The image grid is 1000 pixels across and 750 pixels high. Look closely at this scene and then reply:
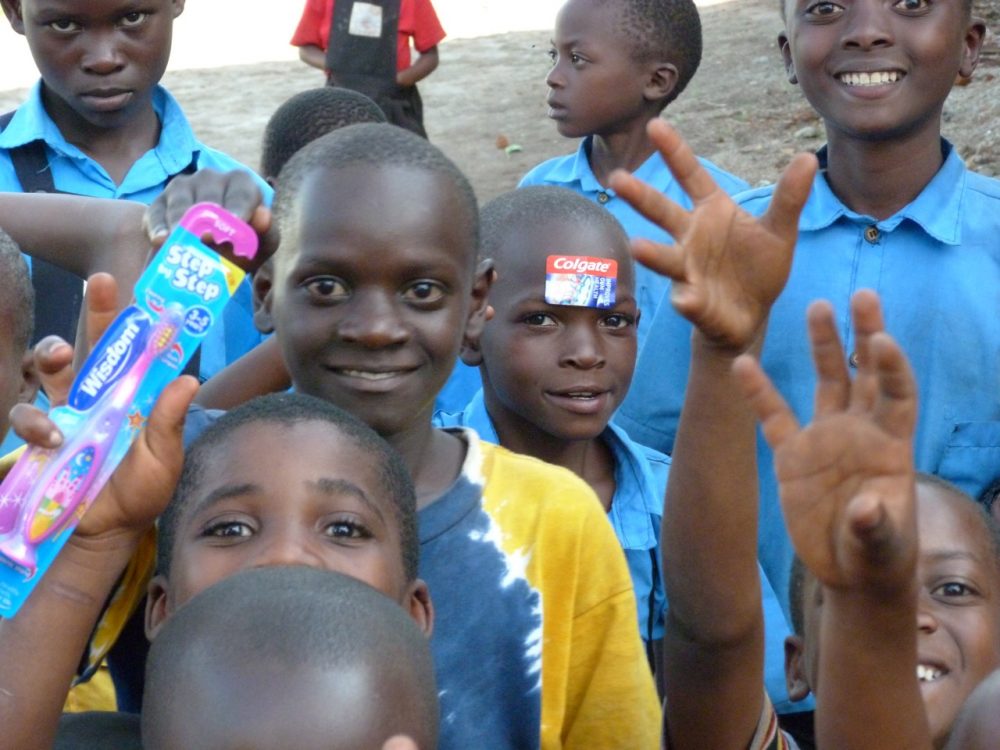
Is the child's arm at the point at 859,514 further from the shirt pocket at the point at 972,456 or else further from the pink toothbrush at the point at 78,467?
the shirt pocket at the point at 972,456

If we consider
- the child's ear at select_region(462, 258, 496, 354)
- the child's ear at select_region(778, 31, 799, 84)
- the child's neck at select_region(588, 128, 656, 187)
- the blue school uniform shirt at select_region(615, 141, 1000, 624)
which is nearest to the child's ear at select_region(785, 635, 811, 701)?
the blue school uniform shirt at select_region(615, 141, 1000, 624)

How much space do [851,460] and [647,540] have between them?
1432mm

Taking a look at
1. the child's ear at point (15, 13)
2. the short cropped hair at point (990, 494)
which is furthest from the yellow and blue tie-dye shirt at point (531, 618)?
the child's ear at point (15, 13)

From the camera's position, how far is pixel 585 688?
2477 millimetres

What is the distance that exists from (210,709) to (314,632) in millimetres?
136

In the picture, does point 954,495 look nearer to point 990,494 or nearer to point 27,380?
point 990,494

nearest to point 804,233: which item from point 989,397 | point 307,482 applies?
point 989,397

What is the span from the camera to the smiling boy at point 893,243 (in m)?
3.21

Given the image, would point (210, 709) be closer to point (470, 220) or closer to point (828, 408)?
point (828, 408)

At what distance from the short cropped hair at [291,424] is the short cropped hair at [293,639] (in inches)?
13.1

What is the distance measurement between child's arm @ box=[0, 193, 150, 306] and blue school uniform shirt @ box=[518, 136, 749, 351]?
167 cm

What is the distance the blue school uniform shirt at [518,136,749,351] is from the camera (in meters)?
4.02

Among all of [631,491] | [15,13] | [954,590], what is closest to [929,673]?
[954,590]

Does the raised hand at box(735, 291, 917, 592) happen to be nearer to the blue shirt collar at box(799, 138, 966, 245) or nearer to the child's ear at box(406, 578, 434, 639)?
the child's ear at box(406, 578, 434, 639)
